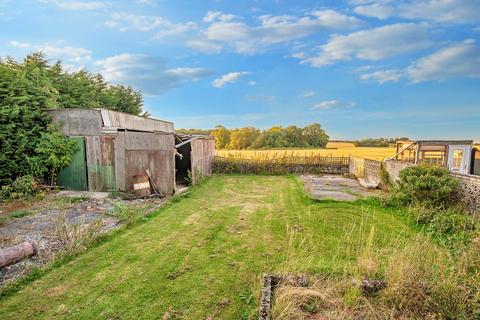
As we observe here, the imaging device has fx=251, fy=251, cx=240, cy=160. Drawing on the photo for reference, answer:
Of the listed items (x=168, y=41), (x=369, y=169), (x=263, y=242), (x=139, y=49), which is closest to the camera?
(x=263, y=242)

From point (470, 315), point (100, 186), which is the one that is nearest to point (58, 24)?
point (100, 186)

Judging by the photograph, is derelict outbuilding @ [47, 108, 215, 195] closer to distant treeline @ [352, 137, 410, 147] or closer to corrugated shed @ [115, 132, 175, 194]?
corrugated shed @ [115, 132, 175, 194]

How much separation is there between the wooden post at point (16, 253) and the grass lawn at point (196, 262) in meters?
0.72

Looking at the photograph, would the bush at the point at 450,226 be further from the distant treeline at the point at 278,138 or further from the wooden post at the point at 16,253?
the distant treeline at the point at 278,138

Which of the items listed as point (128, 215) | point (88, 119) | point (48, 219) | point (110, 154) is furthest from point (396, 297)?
point (88, 119)

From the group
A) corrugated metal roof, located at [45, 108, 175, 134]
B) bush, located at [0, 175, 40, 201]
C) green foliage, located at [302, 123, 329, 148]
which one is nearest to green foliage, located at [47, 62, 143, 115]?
corrugated metal roof, located at [45, 108, 175, 134]

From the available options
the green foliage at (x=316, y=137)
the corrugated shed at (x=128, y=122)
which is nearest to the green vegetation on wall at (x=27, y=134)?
the corrugated shed at (x=128, y=122)

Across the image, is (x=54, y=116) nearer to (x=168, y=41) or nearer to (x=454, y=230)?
(x=168, y=41)

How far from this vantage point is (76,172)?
31.4 ft

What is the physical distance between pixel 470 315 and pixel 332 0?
946 cm

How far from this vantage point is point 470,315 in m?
2.71

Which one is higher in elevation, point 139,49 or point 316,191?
point 139,49

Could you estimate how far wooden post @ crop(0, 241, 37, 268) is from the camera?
3891mm

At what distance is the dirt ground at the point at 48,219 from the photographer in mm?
4309
